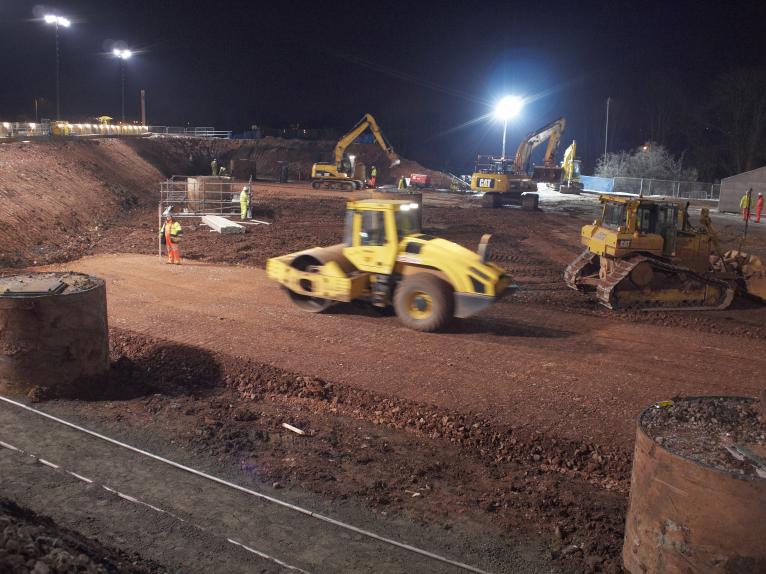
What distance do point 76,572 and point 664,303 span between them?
45.1ft

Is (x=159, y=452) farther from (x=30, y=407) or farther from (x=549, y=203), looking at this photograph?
(x=549, y=203)

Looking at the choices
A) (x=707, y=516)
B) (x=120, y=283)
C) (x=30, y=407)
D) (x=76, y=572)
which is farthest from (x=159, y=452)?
(x=120, y=283)

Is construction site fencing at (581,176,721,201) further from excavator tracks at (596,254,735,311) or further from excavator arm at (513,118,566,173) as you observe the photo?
excavator tracks at (596,254,735,311)

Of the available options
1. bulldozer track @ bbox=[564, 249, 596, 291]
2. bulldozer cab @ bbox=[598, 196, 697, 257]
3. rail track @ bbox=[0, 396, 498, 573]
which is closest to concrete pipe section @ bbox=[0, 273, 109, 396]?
rail track @ bbox=[0, 396, 498, 573]

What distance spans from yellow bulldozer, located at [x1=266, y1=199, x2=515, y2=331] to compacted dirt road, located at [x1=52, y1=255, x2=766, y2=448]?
18.6 inches

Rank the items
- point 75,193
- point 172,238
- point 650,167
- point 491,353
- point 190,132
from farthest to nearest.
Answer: point 190,132 → point 650,167 → point 75,193 → point 172,238 → point 491,353

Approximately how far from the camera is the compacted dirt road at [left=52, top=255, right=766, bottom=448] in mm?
9586

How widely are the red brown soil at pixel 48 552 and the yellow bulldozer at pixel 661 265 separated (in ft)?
39.0

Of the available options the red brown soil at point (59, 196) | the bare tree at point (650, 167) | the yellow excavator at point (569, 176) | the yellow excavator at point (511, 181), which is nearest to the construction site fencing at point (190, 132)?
the red brown soil at point (59, 196)

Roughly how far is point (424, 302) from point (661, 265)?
230 inches

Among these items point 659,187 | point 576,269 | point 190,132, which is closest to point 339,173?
point 659,187

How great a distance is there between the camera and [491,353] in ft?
38.5

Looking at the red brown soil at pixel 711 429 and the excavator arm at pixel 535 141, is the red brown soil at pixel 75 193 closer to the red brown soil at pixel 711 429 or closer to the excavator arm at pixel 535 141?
the excavator arm at pixel 535 141

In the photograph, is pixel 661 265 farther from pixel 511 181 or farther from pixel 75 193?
pixel 75 193
